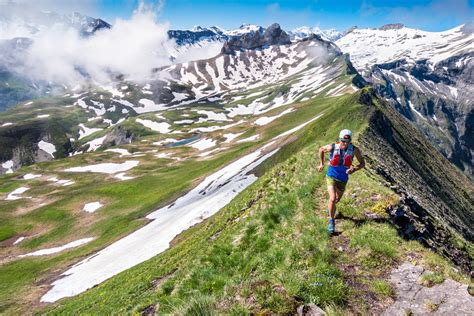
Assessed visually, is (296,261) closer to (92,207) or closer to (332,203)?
(332,203)

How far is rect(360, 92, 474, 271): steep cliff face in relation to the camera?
1750cm

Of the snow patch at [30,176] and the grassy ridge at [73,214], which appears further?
the snow patch at [30,176]

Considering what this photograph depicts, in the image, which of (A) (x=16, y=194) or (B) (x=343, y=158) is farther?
(A) (x=16, y=194)

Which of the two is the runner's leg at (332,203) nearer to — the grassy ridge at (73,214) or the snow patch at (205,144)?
the grassy ridge at (73,214)

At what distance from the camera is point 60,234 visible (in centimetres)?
6444

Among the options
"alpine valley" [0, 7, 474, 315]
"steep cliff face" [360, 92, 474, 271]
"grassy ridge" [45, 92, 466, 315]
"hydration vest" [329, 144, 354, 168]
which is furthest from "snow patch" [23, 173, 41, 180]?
"hydration vest" [329, 144, 354, 168]

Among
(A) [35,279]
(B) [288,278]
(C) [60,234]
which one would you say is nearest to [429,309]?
(B) [288,278]

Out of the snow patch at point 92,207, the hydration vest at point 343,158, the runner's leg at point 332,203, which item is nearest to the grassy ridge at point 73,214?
the snow patch at point 92,207

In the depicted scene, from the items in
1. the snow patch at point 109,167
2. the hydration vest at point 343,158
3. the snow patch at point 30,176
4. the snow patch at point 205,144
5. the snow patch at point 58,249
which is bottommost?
the snow patch at point 58,249

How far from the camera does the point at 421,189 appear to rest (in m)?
37.2

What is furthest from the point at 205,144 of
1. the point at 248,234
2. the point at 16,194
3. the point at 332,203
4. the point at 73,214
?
the point at 332,203

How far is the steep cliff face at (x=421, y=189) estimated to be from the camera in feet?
57.4

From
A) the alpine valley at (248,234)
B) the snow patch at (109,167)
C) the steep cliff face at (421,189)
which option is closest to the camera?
the alpine valley at (248,234)

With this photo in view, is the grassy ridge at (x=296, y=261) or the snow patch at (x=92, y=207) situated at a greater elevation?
the grassy ridge at (x=296, y=261)
